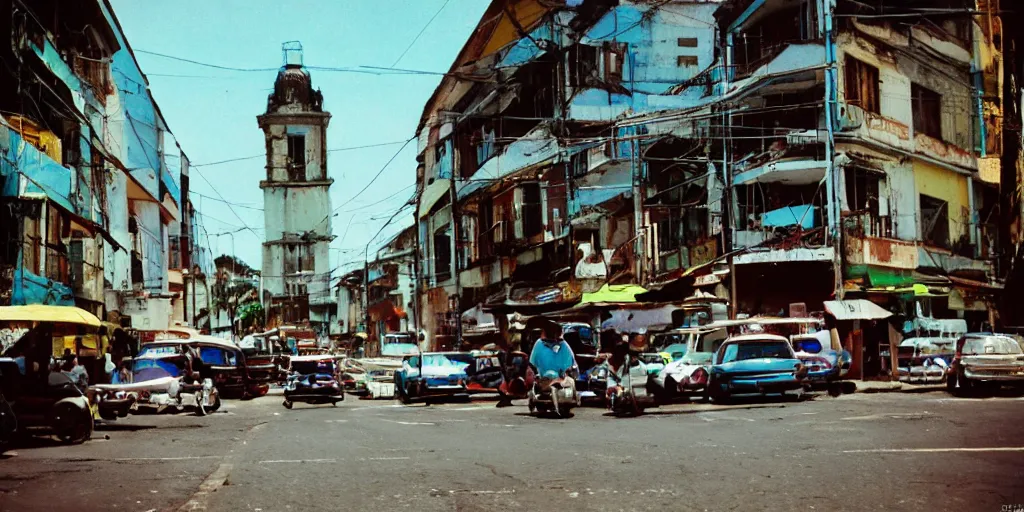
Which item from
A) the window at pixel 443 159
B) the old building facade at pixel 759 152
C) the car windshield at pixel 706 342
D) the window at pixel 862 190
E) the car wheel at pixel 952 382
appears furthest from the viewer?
the window at pixel 443 159

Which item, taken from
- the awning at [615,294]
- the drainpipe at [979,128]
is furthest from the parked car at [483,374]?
the drainpipe at [979,128]

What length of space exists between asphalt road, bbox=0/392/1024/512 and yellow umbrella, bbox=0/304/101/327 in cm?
210

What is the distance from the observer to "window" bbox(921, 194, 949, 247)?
37.1 m

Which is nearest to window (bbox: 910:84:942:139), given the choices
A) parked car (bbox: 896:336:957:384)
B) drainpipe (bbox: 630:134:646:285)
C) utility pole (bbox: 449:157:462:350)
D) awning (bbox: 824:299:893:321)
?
awning (bbox: 824:299:893:321)

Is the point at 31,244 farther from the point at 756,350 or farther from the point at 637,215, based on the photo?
the point at 637,215

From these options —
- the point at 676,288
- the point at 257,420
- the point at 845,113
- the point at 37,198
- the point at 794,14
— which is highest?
the point at 794,14

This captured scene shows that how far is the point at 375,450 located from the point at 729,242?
23.6m

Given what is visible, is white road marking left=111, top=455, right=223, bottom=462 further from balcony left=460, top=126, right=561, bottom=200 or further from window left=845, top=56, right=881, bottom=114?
balcony left=460, top=126, right=561, bottom=200

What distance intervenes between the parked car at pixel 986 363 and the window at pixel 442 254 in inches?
1374

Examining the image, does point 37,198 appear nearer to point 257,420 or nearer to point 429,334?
point 257,420

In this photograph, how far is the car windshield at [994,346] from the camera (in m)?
24.6

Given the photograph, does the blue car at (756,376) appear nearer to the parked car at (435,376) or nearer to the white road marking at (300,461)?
the parked car at (435,376)

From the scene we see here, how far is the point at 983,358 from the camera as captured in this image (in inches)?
933

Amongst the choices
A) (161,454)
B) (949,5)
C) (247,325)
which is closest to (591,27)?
(949,5)
